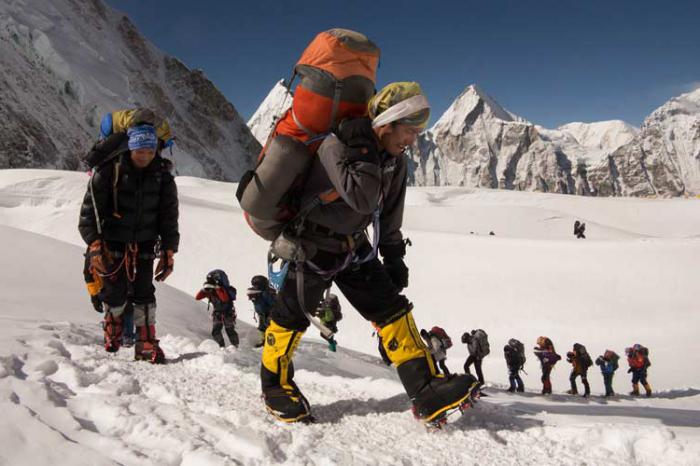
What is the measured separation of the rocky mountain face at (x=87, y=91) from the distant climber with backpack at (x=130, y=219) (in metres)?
36.7

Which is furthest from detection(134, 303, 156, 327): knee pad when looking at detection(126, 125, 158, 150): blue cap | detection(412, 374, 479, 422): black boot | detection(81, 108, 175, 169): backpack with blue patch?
detection(412, 374, 479, 422): black boot

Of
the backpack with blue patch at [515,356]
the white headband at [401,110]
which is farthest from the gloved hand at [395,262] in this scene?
the backpack with blue patch at [515,356]

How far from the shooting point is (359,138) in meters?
2.65

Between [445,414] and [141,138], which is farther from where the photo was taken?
[141,138]

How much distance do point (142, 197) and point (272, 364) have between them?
221cm

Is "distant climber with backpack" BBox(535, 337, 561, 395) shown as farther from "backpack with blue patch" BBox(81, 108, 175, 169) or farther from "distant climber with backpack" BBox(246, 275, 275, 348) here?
"backpack with blue patch" BBox(81, 108, 175, 169)

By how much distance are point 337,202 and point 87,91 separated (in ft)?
195

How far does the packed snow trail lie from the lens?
221cm

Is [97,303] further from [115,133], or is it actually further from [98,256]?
[115,133]

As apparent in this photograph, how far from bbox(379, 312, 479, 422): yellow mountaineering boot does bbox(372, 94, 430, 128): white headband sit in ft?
4.04

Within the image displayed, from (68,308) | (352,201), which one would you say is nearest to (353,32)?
(352,201)

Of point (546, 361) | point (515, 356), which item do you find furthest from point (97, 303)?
point (546, 361)

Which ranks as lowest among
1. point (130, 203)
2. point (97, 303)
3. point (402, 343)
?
point (97, 303)

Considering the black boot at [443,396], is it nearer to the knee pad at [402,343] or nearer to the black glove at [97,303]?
the knee pad at [402,343]
